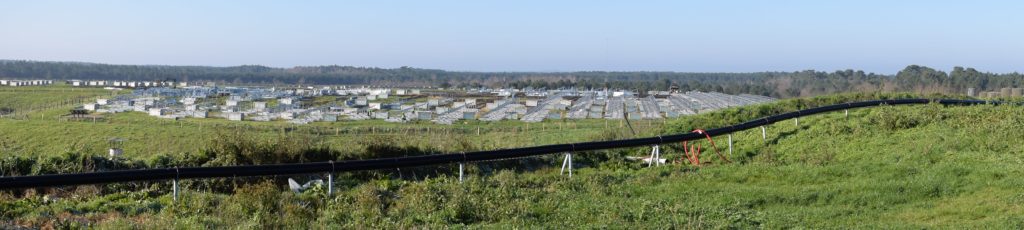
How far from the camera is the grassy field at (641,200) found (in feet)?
27.0

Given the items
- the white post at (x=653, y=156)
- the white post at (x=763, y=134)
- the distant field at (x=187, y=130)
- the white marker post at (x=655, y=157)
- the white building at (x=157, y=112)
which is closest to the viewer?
the white marker post at (x=655, y=157)

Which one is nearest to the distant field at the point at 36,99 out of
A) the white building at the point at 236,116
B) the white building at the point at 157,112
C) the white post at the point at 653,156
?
the white building at the point at 157,112

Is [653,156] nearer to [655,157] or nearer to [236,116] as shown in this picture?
[655,157]

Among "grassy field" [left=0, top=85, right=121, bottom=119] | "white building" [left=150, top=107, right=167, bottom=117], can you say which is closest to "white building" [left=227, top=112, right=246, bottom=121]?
"white building" [left=150, top=107, right=167, bottom=117]

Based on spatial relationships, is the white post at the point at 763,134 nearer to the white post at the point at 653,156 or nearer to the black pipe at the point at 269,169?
the white post at the point at 653,156

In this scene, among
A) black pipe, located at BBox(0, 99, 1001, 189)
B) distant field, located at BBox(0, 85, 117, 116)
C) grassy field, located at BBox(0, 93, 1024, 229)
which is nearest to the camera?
grassy field, located at BBox(0, 93, 1024, 229)

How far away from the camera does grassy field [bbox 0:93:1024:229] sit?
822cm

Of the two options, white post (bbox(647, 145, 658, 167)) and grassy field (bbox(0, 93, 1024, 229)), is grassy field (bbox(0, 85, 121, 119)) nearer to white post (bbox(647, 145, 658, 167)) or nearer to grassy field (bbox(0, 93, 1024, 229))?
white post (bbox(647, 145, 658, 167))

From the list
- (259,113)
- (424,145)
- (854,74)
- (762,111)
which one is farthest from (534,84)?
(424,145)

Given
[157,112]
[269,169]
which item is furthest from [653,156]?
[157,112]

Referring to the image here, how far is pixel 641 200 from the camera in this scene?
387 inches

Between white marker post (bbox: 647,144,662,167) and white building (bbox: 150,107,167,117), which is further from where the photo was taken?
white building (bbox: 150,107,167,117)

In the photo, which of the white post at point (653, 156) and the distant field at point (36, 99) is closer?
the white post at point (653, 156)

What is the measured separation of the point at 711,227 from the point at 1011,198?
362 cm
